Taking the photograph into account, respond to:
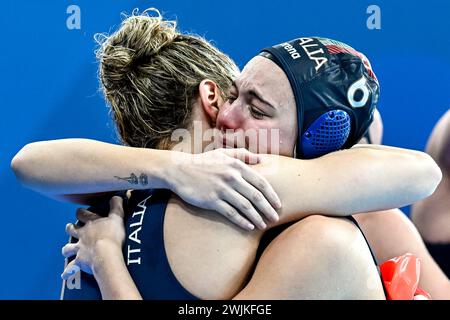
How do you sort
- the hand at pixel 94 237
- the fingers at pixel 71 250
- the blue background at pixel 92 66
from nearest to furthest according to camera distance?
1. the hand at pixel 94 237
2. the fingers at pixel 71 250
3. the blue background at pixel 92 66

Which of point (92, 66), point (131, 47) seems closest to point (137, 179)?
point (131, 47)

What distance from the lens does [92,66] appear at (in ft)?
10.9

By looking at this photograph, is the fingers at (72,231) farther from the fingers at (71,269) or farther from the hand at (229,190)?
the hand at (229,190)

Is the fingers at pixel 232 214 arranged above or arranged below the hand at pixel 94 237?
above

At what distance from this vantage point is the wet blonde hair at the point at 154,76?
A: 1871mm

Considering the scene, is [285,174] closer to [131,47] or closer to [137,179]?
[137,179]

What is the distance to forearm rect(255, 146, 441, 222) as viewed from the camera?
4.92 ft

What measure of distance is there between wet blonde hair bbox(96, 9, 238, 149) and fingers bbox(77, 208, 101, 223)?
0.89ft

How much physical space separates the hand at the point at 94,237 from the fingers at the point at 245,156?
35 cm

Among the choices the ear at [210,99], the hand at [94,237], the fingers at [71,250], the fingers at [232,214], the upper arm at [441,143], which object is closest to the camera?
the fingers at [232,214]

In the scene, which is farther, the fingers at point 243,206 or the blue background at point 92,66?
the blue background at point 92,66

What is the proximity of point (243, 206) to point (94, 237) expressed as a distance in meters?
0.43

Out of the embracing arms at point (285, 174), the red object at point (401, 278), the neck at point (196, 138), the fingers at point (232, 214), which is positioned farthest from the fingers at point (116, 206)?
the red object at point (401, 278)

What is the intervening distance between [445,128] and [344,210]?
237 centimetres
